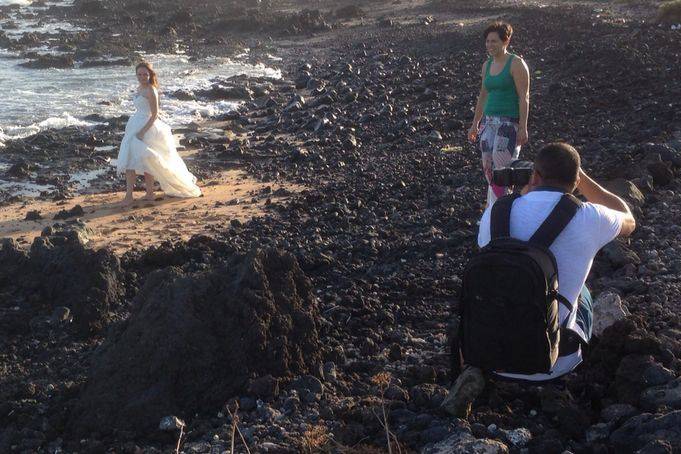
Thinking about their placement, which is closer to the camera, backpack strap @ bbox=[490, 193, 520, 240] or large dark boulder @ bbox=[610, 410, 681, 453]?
large dark boulder @ bbox=[610, 410, 681, 453]

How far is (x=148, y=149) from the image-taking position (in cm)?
895

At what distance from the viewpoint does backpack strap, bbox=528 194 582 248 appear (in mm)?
3826

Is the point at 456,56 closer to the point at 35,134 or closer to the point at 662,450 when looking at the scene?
the point at 35,134

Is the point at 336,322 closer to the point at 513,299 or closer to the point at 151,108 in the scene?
the point at 513,299

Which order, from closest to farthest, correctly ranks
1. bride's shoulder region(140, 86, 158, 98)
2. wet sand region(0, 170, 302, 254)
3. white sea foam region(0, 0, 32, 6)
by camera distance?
wet sand region(0, 170, 302, 254) < bride's shoulder region(140, 86, 158, 98) < white sea foam region(0, 0, 32, 6)

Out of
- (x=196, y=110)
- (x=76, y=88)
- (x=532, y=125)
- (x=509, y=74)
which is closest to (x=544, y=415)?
(x=509, y=74)

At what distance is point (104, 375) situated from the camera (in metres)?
4.59

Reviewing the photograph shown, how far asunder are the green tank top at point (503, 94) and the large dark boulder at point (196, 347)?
2.11m

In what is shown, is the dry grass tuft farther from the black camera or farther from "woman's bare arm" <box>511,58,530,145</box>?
"woman's bare arm" <box>511,58,530,145</box>

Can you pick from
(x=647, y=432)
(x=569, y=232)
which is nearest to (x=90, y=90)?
(x=569, y=232)

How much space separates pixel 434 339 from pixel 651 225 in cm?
244

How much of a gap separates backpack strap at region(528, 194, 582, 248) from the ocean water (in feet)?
36.3

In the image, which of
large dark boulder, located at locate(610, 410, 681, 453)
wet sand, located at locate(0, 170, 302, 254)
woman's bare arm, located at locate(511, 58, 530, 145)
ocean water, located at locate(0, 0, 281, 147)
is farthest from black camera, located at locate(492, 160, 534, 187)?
ocean water, located at locate(0, 0, 281, 147)

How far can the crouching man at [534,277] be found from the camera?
12.3ft
